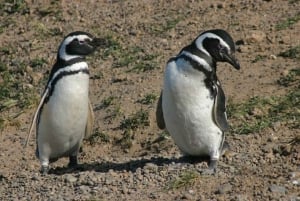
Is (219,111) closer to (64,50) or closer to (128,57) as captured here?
(64,50)

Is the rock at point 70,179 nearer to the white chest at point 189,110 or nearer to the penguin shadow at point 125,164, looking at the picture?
the penguin shadow at point 125,164

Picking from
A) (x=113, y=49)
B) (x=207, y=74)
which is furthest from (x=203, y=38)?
(x=113, y=49)

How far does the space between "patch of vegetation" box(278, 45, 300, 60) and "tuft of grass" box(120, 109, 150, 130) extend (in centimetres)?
151

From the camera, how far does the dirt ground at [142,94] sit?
5762 millimetres

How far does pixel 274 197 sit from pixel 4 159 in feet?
10.1

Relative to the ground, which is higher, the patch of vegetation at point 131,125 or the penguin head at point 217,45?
the penguin head at point 217,45

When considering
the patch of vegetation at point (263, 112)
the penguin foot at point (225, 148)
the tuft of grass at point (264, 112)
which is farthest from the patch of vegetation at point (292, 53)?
the penguin foot at point (225, 148)

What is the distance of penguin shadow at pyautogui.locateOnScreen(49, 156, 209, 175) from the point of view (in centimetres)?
637

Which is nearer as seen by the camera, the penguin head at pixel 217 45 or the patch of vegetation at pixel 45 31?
the penguin head at pixel 217 45

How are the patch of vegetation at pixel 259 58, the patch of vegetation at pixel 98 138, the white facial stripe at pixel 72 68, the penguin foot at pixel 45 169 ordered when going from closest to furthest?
1. the white facial stripe at pixel 72 68
2. the penguin foot at pixel 45 169
3. the patch of vegetation at pixel 98 138
4. the patch of vegetation at pixel 259 58

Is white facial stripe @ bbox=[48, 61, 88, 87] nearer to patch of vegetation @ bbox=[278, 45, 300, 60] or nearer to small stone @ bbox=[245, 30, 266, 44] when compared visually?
patch of vegetation @ bbox=[278, 45, 300, 60]

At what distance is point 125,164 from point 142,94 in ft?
5.15

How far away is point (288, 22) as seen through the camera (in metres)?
8.85

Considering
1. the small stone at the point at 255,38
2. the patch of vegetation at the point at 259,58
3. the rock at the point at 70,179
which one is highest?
the small stone at the point at 255,38
